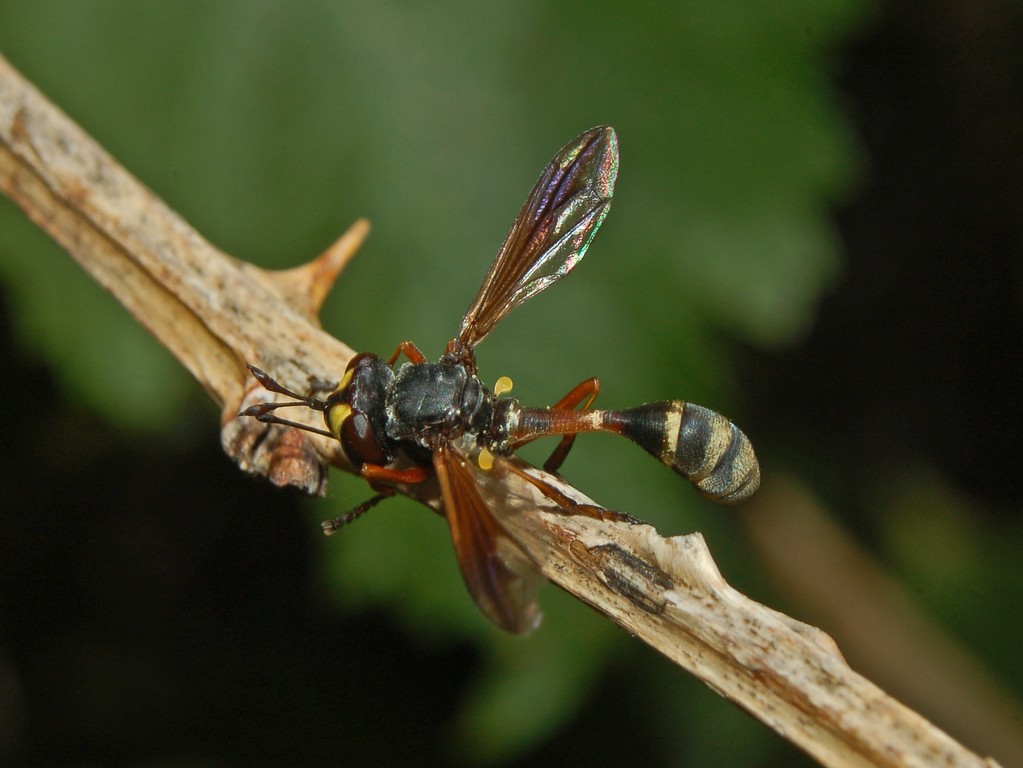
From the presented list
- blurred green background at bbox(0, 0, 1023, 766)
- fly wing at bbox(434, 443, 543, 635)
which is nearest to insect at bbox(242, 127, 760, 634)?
fly wing at bbox(434, 443, 543, 635)

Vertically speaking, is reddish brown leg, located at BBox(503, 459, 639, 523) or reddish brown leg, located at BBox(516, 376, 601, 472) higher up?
reddish brown leg, located at BBox(516, 376, 601, 472)

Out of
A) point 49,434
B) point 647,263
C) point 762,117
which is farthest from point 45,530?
point 762,117

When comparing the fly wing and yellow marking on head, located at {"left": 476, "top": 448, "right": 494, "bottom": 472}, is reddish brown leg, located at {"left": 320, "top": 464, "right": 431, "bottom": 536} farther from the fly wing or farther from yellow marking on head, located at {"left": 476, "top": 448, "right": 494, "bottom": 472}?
the fly wing

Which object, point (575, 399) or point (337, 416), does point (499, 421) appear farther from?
point (337, 416)

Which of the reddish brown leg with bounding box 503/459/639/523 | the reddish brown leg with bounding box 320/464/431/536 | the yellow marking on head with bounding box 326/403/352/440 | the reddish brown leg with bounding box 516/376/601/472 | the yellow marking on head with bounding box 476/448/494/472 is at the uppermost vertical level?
the reddish brown leg with bounding box 516/376/601/472

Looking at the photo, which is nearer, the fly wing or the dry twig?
the dry twig

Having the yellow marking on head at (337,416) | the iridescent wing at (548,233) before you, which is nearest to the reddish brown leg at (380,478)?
the yellow marking on head at (337,416)

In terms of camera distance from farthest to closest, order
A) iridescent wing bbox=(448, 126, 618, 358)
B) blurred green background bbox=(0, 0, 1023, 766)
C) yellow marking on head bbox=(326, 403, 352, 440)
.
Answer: blurred green background bbox=(0, 0, 1023, 766) → iridescent wing bbox=(448, 126, 618, 358) → yellow marking on head bbox=(326, 403, 352, 440)
